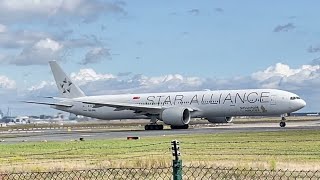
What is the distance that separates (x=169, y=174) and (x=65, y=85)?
61.3 metres

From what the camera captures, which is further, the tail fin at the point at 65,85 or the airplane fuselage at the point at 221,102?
the tail fin at the point at 65,85

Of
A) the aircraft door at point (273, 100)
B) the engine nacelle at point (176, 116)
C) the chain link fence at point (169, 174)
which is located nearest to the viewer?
the chain link fence at point (169, 174)

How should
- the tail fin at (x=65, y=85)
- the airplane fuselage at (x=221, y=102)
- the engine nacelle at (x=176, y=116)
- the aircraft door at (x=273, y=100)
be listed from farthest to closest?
the tail fin at (x=65, y=85)
the engine nacelle at (x=176, y=116)
the airplane fuselage at (x=221, y=102)
the aircraft door at (x=273, y=100)

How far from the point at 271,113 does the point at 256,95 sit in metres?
2.25

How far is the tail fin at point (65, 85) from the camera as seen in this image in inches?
2992

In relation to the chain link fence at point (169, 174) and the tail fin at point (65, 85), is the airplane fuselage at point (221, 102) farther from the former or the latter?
the chain link fence at point (169, 174)

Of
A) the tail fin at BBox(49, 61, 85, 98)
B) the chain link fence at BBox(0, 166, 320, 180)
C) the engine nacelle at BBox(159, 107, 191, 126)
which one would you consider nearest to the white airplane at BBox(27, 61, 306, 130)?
the engine nacelle at BBox(159, 107, 191, 126)

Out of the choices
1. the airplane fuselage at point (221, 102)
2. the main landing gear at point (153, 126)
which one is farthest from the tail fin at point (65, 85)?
the main landing gear at point (153, 126)

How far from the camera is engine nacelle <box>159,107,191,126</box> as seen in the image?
61.2 m

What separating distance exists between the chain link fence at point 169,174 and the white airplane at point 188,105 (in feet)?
143

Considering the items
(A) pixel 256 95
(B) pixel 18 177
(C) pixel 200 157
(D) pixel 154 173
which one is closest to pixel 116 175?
(D) pixel 154 173

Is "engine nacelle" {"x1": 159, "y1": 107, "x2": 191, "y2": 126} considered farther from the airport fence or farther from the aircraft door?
the airport fence

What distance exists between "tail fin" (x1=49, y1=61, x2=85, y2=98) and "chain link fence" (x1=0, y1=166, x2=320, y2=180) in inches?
2349

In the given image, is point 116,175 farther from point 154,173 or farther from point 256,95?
point 256,95
